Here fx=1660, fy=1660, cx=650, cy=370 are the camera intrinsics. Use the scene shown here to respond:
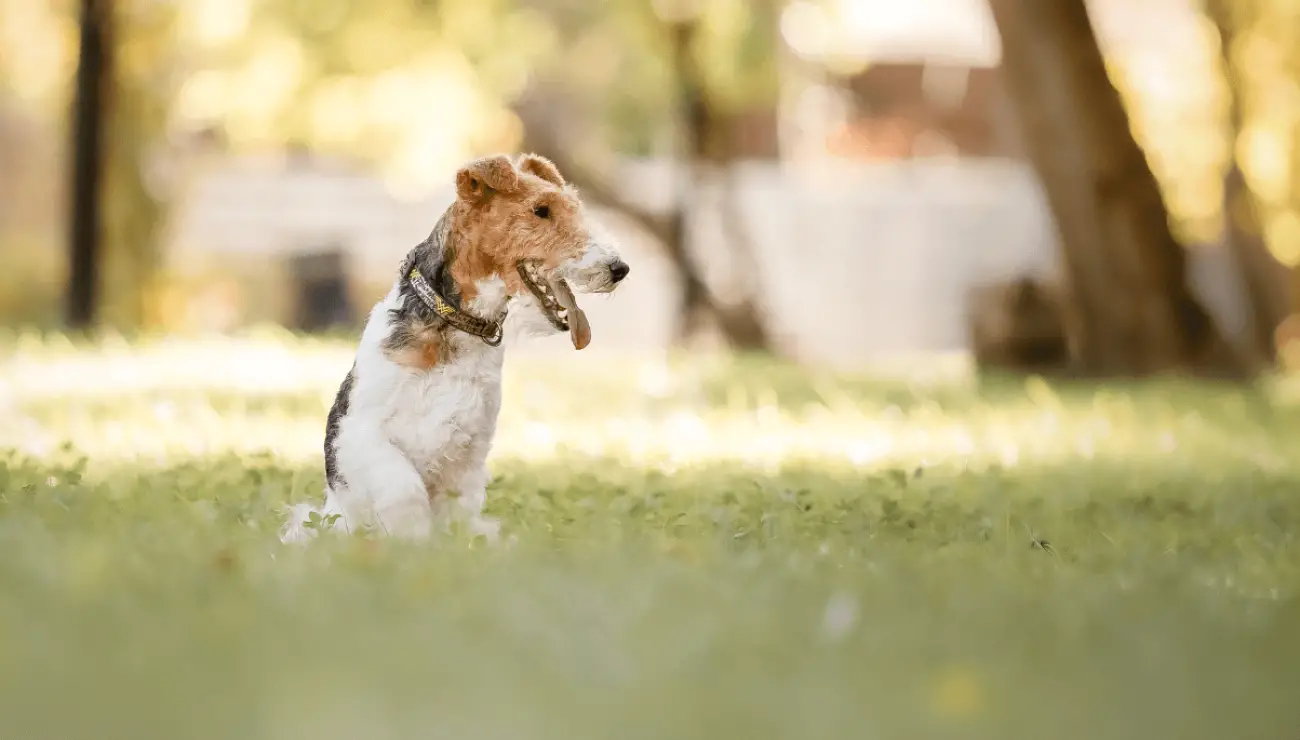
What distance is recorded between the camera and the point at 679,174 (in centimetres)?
2462

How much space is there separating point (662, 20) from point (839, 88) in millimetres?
15135

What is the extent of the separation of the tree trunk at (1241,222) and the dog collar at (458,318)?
16.8 metres

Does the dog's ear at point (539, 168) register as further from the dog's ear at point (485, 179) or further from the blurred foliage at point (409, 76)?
the blurred foliage at point (409, 76)

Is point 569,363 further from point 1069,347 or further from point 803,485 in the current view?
point 803,485

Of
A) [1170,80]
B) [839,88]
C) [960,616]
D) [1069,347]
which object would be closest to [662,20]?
[1069,347]

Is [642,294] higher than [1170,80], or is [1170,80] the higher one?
Answer: [1170,80]

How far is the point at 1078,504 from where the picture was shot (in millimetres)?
7789

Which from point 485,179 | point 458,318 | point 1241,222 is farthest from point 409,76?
point 458,318

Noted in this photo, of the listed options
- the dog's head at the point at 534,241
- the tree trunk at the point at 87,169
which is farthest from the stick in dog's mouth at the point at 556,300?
the tree trunk at the point at 87,169

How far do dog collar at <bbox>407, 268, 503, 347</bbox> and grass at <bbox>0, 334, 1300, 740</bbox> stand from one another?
0.71m

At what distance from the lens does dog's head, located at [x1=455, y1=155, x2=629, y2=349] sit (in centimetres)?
570

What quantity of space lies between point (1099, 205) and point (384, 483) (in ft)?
40.8

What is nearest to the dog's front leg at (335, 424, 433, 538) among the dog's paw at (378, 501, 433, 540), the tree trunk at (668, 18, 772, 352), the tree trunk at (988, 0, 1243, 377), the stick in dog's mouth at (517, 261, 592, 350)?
the dog's paw at (378, 501, 433, 540)

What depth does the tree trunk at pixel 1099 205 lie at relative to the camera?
16.3 m
